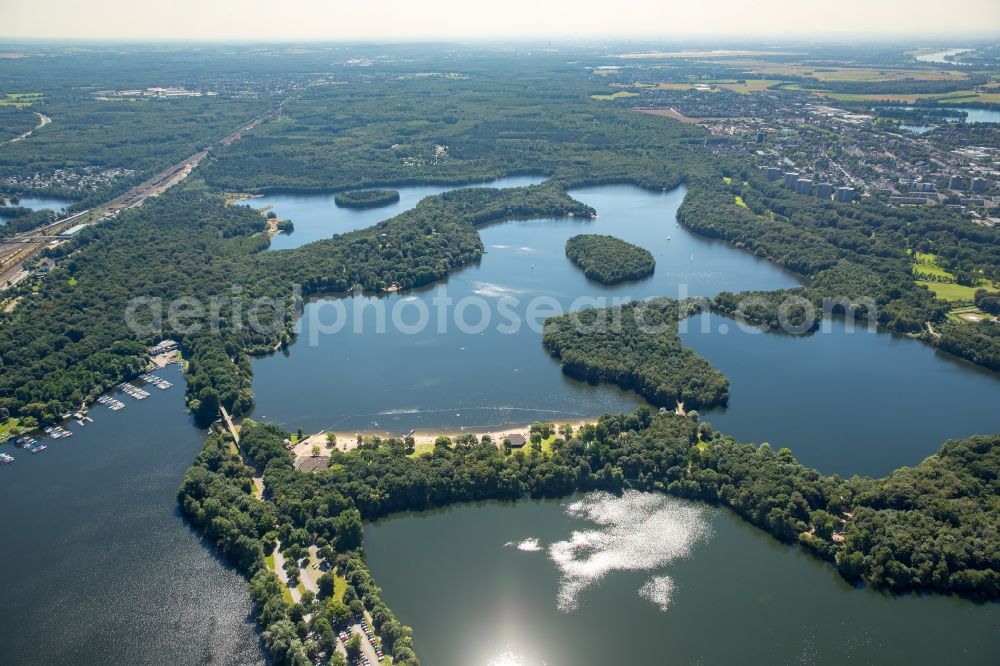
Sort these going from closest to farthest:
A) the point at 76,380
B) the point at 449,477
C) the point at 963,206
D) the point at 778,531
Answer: the point at 778,531
the point at 449,477
the point at 76,380
the point at 963,206

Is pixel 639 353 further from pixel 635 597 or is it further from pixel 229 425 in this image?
pixel 229 425

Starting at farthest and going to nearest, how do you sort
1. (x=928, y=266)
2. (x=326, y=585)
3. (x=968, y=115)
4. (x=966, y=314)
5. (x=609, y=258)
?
(x=968, y=115) < (x=609, y=258) < (x=928, y=266) < (x=966, y=314) < (x=326, y=585)

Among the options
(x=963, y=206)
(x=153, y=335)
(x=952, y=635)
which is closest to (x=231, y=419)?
(x=153, y=335)

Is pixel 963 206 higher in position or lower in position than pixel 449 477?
higher

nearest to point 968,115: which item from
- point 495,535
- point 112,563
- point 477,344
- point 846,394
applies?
point 846,394

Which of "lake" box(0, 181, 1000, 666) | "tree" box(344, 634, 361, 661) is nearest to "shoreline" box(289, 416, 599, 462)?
"lake" box(0, 181, 1000, 666)

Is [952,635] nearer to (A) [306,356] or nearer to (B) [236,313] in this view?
(A) [306,356]

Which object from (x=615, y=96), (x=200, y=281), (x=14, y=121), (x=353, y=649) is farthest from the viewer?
(x=615, y=96)
